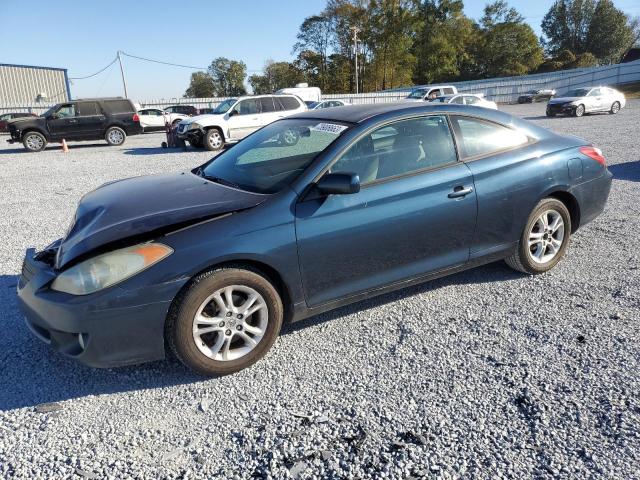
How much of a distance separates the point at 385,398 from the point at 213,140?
13633 millimetres

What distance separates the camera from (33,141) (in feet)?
55.7

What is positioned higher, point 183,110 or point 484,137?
point 183,110

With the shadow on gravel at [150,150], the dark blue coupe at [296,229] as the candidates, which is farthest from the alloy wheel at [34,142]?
the dark blue coupe at [296,229]

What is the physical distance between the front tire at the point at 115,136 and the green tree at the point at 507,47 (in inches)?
2552

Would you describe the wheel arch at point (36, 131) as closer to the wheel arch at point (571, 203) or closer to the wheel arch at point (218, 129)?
the wheel arch at point (218, 129)

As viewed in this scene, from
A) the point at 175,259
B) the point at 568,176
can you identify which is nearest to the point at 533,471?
the point at 175,259

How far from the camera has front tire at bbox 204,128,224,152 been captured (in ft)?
49.0

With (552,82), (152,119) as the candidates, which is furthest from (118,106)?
(552,82)

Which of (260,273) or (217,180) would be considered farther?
(217,180)

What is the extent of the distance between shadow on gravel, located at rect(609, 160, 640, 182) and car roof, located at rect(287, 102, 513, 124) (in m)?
5.02

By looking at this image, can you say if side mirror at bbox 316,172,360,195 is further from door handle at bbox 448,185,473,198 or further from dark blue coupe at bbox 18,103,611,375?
door handle at bbox 448,185,473,198

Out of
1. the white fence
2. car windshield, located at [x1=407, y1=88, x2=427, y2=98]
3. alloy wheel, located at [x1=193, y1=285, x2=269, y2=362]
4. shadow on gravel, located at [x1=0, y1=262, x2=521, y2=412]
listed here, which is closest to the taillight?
shadow on gravel, located at [x1=0, y1=262, x2=521, y2=412]

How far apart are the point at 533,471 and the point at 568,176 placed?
2.82 metres

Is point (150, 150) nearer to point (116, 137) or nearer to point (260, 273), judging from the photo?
point (116, 137)
